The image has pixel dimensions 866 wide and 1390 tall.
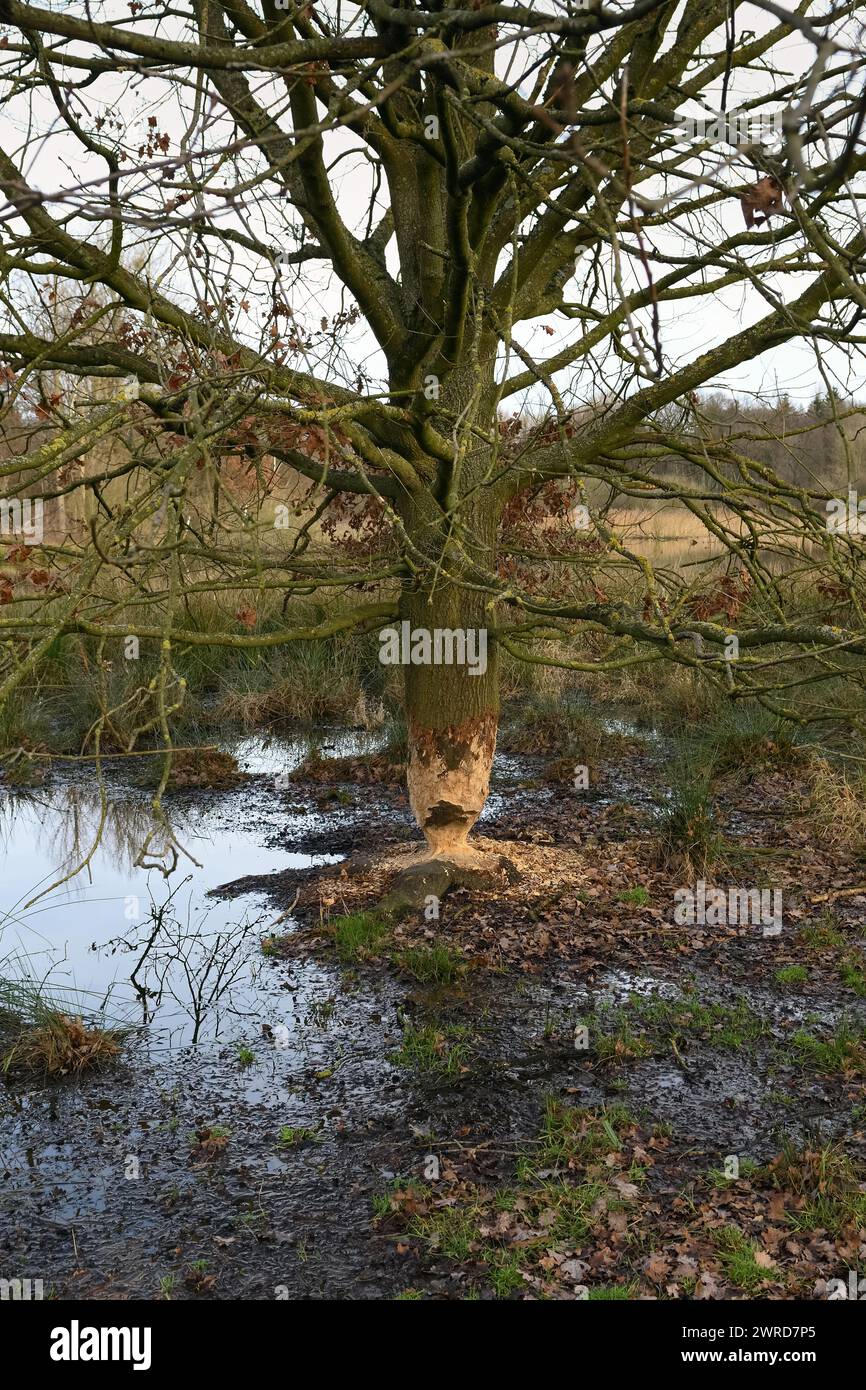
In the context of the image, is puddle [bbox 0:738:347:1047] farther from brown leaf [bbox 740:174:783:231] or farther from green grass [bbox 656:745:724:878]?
brown leaf [bbox 740:174:783:231]

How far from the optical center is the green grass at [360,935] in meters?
6.55

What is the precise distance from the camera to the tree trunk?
6.95 metres

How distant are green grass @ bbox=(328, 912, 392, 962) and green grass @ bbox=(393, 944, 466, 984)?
24cm

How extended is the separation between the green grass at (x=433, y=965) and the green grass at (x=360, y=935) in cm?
24

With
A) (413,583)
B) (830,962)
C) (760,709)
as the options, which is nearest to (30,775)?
(413,583)

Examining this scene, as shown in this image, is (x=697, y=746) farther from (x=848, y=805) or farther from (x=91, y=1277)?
(x=91, y=1277)

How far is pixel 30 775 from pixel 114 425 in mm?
7563

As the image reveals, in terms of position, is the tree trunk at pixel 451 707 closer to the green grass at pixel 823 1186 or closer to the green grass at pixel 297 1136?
the green grass at pixel 297 1136

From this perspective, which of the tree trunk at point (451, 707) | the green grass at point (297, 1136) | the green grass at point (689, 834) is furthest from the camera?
the green grass at point (689, 834)

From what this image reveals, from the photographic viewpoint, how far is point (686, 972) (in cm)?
634

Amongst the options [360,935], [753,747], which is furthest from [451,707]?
[753,747]

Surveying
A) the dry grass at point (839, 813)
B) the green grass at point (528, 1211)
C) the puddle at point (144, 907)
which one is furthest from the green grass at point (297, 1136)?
the dry grass at point (839, 813)

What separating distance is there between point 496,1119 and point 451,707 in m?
2.76

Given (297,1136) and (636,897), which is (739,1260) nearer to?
(297,1136)
